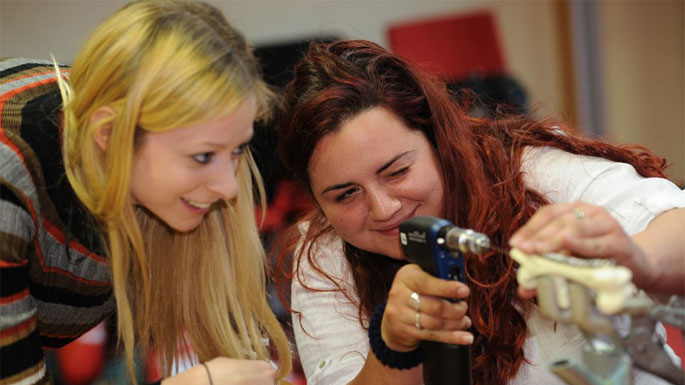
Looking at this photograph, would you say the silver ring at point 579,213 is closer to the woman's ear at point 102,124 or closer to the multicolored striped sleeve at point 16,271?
the woman's ear at point 102,124

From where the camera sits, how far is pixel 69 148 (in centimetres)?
123

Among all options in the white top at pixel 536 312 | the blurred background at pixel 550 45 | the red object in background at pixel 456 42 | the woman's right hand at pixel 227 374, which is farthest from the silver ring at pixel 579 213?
the red object in background at pixel 456 42

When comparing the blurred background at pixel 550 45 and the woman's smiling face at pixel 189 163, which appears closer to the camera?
the woman's smiling face at pixel 189 163

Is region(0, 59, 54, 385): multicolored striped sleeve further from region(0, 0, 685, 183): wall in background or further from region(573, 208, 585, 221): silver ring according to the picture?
region(0, 0, 685, 183): wall in background

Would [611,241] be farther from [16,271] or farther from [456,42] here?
[456,42]

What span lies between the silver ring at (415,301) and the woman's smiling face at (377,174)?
0.78 feet

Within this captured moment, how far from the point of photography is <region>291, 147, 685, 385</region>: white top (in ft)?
4.33

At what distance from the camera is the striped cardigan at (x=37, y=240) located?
3.75 feet

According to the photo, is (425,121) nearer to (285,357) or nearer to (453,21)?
(285,357)

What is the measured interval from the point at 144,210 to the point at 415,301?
54 cm

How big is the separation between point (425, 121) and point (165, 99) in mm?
520

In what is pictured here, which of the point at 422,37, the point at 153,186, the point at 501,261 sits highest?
the point at 153,186

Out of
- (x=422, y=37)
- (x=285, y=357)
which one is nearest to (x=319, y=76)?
(x=285, y=357)

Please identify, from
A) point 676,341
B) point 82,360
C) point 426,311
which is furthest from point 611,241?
point 82,360
